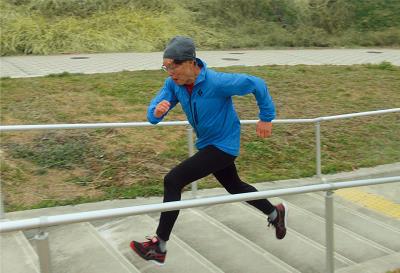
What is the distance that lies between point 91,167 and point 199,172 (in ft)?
8.86

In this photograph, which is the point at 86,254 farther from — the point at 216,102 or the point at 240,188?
the point at 216,102

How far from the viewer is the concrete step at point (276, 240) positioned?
3.68 m

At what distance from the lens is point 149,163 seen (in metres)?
6.11

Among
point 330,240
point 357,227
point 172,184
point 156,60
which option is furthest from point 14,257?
point 156,60

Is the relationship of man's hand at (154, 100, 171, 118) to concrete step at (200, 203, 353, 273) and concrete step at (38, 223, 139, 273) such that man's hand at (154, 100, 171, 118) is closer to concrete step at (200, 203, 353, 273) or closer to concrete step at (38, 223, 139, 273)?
concrete step at (200, 203, 353, 273)

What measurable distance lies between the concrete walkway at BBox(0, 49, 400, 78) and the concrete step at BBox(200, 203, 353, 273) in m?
6.83

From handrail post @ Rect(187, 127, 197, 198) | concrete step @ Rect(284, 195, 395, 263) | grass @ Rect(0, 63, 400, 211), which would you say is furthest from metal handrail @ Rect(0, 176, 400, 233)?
grass @ Rect(0, 63, 400, 211)

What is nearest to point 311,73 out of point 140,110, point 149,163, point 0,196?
point 140,110

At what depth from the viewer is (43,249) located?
92.2 inches

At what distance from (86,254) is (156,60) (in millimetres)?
9471

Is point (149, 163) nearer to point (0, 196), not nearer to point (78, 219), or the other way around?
point (0, 196)

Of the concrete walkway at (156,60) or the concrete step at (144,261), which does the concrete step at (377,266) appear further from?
the concrete walkway at (156,60)

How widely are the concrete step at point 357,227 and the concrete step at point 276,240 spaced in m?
0.16

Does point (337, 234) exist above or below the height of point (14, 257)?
below
